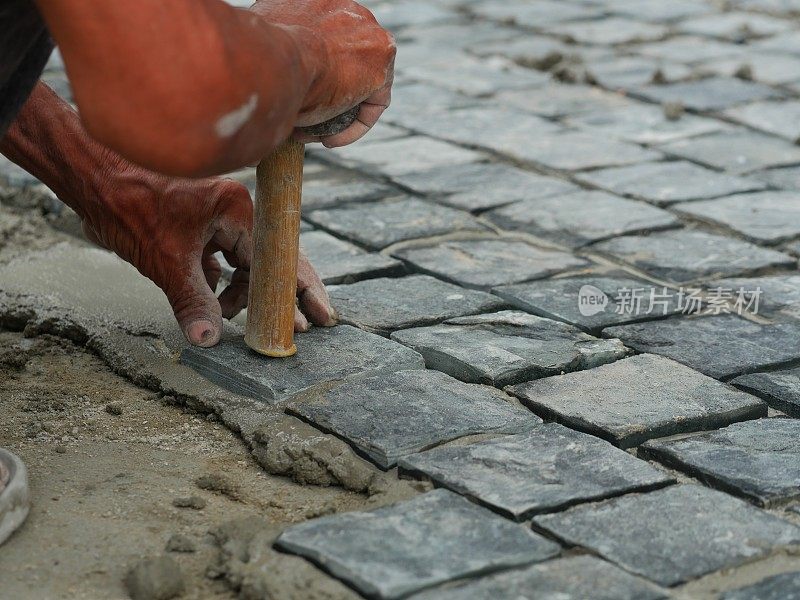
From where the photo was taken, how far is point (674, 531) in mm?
2262

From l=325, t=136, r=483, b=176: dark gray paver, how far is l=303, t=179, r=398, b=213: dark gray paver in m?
0.16

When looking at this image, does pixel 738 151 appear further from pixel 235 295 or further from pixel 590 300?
pixel 235 295

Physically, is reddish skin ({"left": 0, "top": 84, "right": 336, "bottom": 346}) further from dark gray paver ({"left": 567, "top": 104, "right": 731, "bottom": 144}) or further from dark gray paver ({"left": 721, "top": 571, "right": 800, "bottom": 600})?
dark gray paver ({"left": 567, "top": 104, "right": 731, "bottom": 144})

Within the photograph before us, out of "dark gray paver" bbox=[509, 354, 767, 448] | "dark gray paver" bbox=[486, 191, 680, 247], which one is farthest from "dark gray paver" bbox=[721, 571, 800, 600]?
"dark gray paver" bbox=[486, 191, 680, 247]

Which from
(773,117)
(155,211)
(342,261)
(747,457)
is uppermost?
(155,211)

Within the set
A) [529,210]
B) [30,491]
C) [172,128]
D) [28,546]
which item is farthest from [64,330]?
[529,210]

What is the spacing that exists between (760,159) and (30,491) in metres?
3.29

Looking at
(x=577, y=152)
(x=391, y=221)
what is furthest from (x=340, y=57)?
(x=577, y=152)

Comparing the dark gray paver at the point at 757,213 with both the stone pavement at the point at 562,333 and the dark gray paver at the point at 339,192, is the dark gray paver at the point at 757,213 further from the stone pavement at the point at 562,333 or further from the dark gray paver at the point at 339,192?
the dark gray paver at the point at 339,192

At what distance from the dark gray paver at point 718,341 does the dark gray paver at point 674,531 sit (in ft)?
2.40

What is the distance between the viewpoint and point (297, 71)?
7.66ft

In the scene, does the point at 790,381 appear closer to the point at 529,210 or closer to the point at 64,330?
the point at 529,210

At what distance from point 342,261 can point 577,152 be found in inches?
58.1

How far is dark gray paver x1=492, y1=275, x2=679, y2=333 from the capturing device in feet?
11.2
